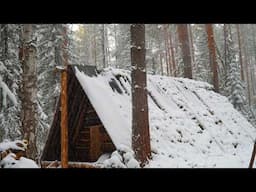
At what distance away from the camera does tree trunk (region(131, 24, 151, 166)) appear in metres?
8.94

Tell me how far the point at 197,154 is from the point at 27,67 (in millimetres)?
6245

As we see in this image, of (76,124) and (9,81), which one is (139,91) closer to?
(76,124)

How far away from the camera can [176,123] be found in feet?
37.5

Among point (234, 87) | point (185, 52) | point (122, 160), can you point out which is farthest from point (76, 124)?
point (234, 87)

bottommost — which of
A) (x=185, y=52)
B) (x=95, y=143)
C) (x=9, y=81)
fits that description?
(x=95, y=143)

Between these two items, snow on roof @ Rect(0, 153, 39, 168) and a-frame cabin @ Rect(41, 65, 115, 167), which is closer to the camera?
snow on roof @ Rect(0, 153, 39, 168)

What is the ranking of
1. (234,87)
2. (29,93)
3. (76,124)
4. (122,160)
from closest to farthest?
1. (122,160)
2. (29,93)
3. (76,124)
4. (234,87)

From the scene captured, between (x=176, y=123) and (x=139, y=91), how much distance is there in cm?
297

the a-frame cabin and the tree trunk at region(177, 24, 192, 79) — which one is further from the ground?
the tree trunk at region(177, 24, 192, 79)

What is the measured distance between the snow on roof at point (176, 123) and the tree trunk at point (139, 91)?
541 mm

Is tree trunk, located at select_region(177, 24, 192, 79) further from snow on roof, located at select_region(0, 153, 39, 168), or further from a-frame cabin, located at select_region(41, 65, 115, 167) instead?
snow on roof, located at select_region(0, 153, 39, 168)

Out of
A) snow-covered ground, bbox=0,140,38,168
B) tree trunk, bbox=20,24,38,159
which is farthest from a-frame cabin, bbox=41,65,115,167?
snow-covered ground, bbox=0,140,38,168

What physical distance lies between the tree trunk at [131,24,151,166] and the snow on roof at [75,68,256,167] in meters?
0.54

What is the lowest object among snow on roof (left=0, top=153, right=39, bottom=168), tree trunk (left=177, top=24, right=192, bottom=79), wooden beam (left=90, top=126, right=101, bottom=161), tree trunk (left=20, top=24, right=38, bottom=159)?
wooden beam (left=90, top=126, right=101, bottom=161)
